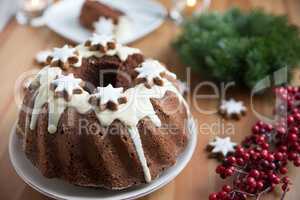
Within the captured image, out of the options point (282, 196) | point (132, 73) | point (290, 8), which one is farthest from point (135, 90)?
point (290, 8)

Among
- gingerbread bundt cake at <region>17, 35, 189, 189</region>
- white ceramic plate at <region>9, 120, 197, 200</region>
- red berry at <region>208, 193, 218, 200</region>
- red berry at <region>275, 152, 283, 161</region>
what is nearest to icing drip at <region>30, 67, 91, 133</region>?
gingerbread bundt cake at <region>17, 35, 189, 189</region>

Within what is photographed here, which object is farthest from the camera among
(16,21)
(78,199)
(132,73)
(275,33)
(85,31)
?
(16,21)

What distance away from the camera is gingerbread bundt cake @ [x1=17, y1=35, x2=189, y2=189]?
975 millimetres

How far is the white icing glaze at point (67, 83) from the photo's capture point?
100 cm

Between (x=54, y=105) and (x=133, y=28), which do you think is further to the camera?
(x=133, y=28)

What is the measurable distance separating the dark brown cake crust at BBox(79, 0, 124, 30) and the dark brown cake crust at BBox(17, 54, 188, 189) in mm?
595

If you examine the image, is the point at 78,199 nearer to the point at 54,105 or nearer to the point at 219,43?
the point at 54,105

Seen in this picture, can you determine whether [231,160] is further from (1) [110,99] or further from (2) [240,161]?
(1) [110,99]

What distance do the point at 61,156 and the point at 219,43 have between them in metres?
0.61

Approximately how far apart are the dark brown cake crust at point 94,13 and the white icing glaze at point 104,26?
14 mm

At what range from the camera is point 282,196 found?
3.53 ft

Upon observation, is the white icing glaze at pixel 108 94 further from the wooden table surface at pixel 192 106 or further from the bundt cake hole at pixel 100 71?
the wooden table surface at pixel 192 106

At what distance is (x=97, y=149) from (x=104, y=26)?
666mm

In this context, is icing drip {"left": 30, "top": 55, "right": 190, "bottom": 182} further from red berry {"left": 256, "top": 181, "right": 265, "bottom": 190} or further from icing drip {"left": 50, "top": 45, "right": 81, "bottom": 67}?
red berry {"left": 256, "top": 181, "right": 265, "bottom": 190}
